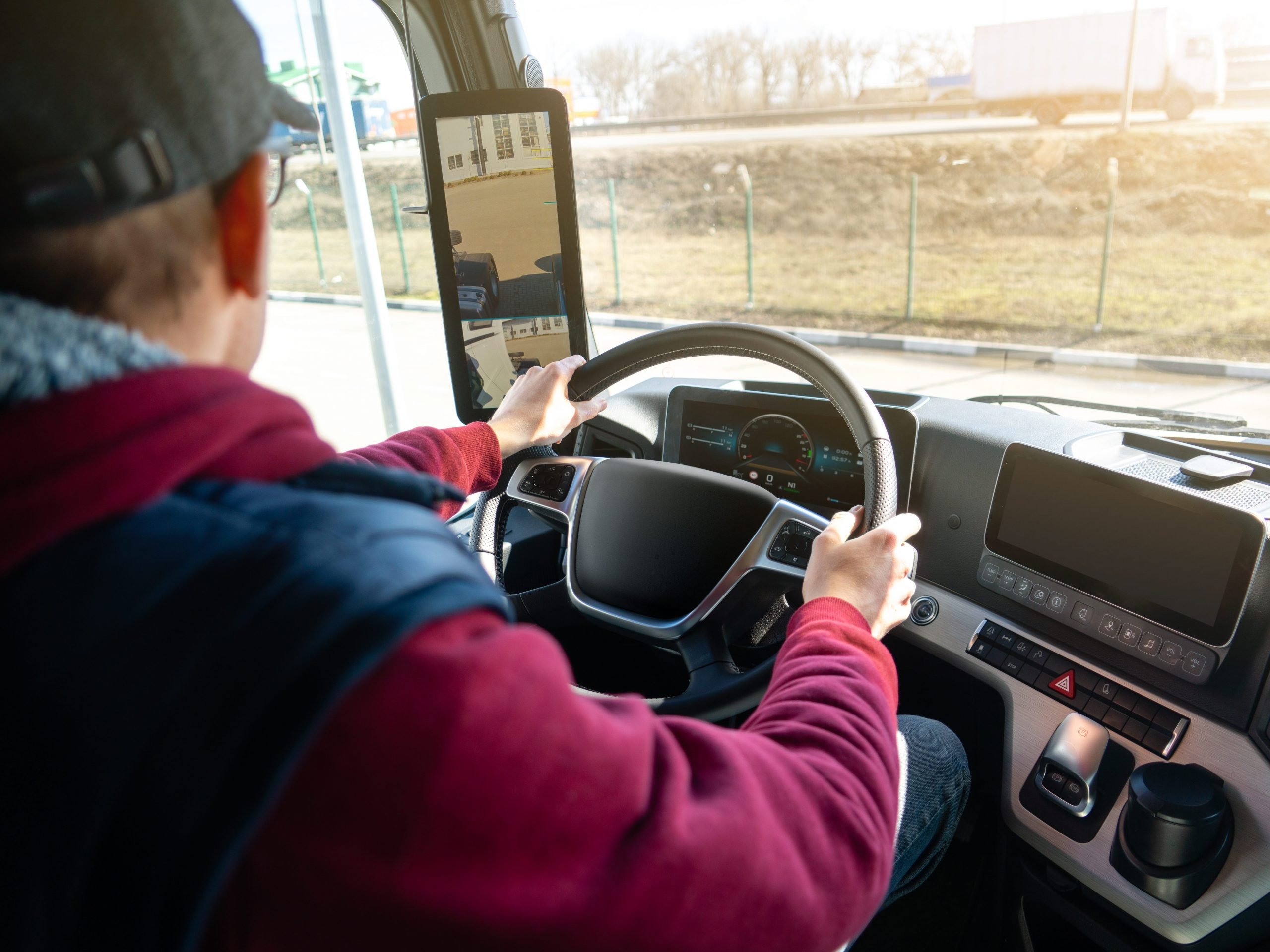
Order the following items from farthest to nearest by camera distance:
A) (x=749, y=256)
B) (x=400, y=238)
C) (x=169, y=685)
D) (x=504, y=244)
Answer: (x=749, y=256) < (x=400, y=238) < (x=504, y=244) < (x=169, y=685)

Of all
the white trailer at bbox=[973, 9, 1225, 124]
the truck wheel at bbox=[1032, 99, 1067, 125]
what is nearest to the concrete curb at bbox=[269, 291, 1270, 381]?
the white trailer at bbox=[973, 9, 1225, 124]

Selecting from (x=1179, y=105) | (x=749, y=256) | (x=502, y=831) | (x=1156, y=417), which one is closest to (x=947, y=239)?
(x=1179, y=105)

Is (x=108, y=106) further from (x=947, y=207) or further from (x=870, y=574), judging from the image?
(x=947, y=207)

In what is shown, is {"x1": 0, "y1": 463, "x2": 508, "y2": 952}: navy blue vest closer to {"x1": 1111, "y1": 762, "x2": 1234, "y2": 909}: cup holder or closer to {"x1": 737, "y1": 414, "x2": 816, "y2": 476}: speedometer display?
{"x1": 1111, "y1": 762, "x2": 1234, "y2": 909}: cup holder

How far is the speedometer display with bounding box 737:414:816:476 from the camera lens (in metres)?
1.76

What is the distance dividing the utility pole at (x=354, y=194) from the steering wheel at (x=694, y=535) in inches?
66.8

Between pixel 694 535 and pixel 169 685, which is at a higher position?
pixel 169 685

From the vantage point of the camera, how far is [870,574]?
1021 millimetres

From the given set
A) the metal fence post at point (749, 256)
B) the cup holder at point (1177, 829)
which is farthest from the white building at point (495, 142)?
the metal fence post at point (749, 256)

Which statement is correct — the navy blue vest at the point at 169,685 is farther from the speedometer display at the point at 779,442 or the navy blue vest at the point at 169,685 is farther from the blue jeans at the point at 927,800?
the speedometer display at the point at 779,442

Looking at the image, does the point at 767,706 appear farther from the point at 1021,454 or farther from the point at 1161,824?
the point at 1021,454

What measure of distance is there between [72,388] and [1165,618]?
1.41 m

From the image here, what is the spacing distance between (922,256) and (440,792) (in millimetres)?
11734

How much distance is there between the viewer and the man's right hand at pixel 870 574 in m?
1.00
